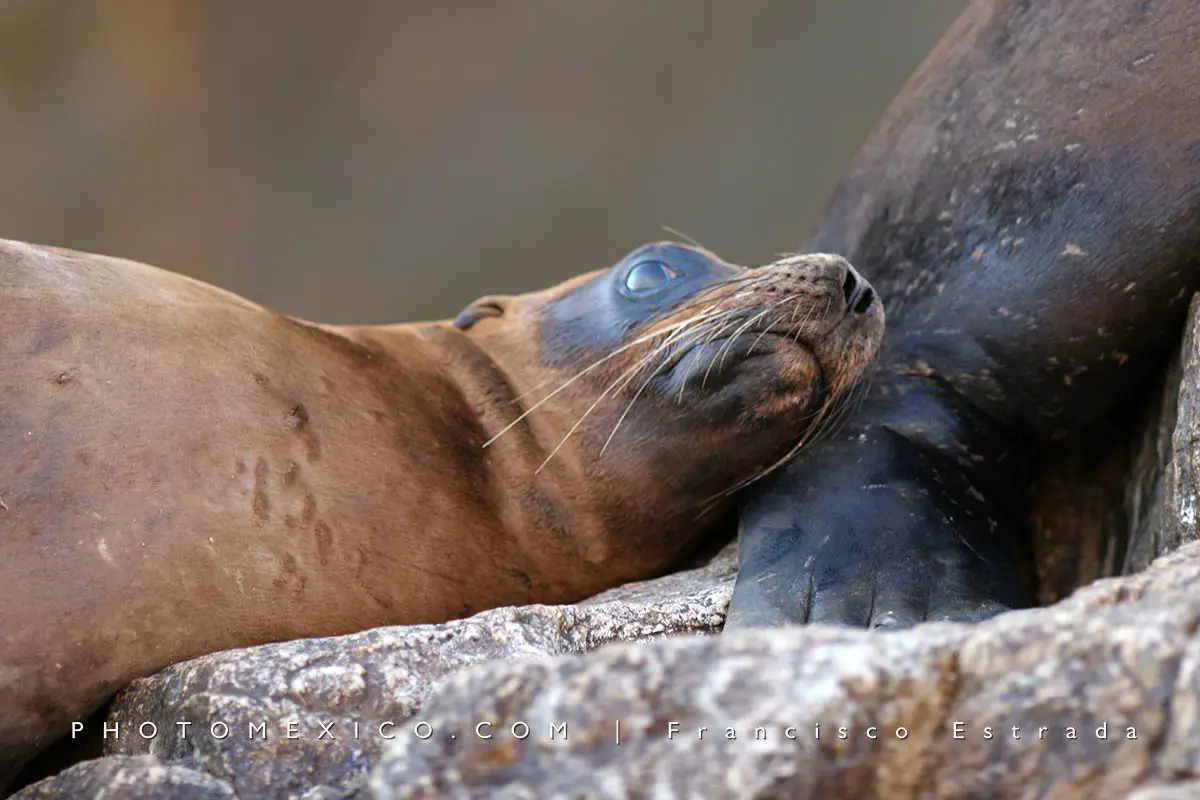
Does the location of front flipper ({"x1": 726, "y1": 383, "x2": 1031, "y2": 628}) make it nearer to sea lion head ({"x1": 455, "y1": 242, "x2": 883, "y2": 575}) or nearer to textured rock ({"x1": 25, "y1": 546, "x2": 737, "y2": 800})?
sea lion head ({"x1": 455, "y1": 242, "x2": 883, "y2": 575})

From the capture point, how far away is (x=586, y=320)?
3.94 m

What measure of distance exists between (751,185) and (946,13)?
155 centimetres

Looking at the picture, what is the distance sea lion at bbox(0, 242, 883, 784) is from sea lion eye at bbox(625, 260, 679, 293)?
1cm

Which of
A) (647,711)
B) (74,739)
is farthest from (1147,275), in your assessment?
(74,739)

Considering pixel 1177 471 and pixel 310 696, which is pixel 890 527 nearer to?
pixel 1177 471

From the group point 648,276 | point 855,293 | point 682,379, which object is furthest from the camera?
point 648,276

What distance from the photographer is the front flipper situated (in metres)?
3.34

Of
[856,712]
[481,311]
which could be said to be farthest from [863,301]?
[856,712]

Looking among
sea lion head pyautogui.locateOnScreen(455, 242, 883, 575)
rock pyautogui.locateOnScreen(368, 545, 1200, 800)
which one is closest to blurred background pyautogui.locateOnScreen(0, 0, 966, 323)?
sea lion head pyautogui.locateOnScreen(455, 242, 883, 575)

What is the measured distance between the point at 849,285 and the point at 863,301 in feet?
0.25

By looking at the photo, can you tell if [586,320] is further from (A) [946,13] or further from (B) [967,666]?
→ (A) [946,13]

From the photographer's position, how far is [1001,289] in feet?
13.5

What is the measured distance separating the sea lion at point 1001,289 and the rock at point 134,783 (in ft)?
4.55

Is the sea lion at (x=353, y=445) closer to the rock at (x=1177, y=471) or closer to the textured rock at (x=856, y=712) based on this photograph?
the rock at (x=1177, y=471)
